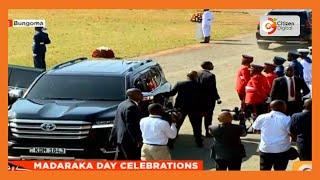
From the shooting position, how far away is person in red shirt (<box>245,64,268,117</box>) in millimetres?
14656

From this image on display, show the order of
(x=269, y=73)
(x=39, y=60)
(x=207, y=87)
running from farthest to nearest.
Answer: (x=39, y=60) → (x=269, y=73) → (x=207, y=87)

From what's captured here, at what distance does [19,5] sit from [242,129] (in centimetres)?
426

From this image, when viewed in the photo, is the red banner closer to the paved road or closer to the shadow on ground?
the shadow on ground

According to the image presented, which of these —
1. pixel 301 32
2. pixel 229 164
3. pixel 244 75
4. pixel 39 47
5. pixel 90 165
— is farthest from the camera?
pixel 39 47

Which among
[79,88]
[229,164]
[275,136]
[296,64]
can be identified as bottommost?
[229,164]

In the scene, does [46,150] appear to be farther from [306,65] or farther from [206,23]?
[206,23]

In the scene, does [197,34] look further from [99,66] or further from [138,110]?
[138,110]

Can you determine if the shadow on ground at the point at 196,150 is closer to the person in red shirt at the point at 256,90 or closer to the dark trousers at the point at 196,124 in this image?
the dark trousers at the point at 196,124

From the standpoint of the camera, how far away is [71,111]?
1255 cm

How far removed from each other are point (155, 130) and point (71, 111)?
185 centimetres

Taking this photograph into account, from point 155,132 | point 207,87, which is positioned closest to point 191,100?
point 207,87

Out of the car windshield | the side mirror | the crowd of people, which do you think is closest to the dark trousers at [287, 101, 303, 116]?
the crowd of people

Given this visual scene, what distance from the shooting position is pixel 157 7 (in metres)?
12.8

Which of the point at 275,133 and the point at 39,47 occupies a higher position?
the point at 39,47
